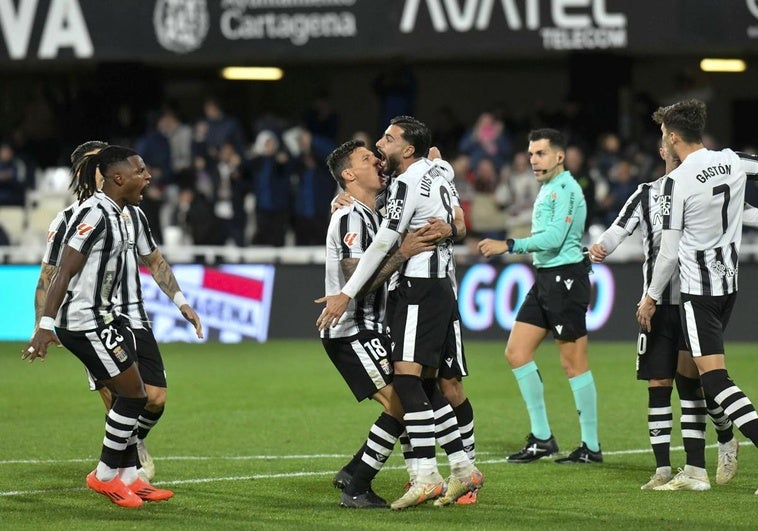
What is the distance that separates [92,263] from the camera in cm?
768

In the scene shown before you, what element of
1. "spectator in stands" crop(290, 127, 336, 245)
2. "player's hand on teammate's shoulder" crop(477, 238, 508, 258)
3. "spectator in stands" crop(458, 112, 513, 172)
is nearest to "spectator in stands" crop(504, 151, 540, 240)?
"spectator in stands" crop(458, 112, 513, 172)

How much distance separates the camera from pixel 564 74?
79.6 ft

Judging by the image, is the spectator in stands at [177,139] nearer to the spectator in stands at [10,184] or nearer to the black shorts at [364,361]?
the spectator in stands at [10,184]

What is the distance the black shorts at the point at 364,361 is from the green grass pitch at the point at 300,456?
68 centimetres

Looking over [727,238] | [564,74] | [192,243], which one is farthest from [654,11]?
[727,238]

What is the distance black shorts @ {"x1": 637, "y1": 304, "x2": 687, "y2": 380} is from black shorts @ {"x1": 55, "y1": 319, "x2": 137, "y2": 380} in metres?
3.03

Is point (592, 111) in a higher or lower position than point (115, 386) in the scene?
higher

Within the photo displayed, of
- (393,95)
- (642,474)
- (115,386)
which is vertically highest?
(393,95)

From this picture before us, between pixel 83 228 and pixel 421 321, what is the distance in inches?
74.7

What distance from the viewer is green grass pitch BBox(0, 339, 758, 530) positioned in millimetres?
7355

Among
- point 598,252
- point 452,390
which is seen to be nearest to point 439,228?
point 452,390

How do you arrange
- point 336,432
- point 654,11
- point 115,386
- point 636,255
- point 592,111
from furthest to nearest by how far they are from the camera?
point 592,111, point 654,11, point 636,255, point 336,432, point 115,386

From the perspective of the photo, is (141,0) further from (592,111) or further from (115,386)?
(115,386)

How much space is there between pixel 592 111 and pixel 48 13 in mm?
8393
